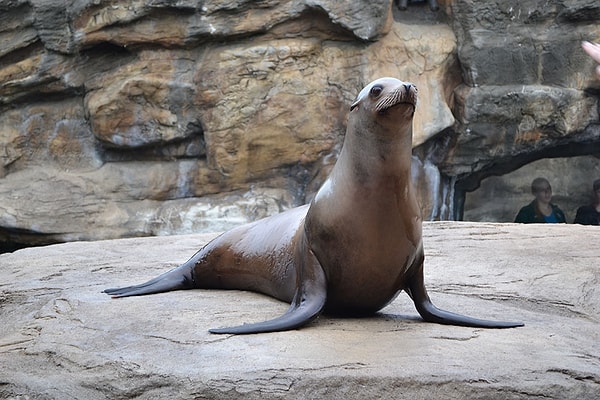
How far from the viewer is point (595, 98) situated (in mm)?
9352

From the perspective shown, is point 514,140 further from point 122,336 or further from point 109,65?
point 122,336

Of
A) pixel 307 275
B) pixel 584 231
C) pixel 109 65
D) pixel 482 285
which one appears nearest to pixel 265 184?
pixel 109 65

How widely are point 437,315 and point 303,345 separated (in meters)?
0.66

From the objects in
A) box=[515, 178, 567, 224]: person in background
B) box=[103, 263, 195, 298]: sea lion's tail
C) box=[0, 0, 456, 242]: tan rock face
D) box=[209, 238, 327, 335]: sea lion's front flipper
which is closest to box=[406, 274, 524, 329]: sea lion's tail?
box=[209, 238, 327, 335]: sea lion's front flipper

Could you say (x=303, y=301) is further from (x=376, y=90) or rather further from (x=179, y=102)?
(x=179, y=102)

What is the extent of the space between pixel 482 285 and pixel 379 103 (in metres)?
1.49

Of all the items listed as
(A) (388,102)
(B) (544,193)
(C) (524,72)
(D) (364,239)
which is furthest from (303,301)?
(B) (544,193)

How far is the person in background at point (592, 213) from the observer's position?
35.6ft

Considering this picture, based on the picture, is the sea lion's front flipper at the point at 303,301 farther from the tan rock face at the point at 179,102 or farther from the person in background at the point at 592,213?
the person in background at the point at 592,213

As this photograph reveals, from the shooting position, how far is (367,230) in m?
3.21

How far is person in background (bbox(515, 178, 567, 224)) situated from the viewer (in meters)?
10.6

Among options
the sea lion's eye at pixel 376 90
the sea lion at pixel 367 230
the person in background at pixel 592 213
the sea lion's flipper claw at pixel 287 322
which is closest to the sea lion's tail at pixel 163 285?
the sea lion at pixel 367 230

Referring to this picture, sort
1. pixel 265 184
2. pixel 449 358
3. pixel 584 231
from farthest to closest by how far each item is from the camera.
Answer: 1. pixel 265 184
2. pixel 584 231
3. pixel 449 358

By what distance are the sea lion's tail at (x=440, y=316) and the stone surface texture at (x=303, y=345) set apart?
53mm
